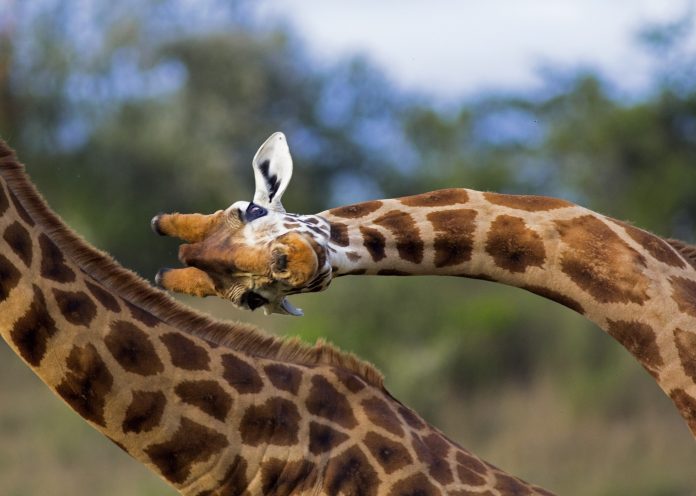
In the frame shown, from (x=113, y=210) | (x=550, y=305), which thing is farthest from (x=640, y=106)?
(x=113, y=210)

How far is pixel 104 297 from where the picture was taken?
3812mm

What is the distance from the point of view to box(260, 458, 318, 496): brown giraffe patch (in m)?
3.86

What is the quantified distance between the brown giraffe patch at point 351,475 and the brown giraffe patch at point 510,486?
374 millimetres

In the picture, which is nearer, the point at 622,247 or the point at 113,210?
the point at 622,247

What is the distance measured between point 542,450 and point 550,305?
336 cm

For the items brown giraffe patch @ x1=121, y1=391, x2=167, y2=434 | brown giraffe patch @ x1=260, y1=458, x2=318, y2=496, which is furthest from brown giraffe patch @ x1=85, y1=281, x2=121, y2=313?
brown giraffe patch @ x1=260, y1=458, x2=318, y2=496

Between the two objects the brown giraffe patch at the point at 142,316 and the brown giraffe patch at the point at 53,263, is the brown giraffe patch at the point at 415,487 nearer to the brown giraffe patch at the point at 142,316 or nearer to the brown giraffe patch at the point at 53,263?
the brown giraffe patch at the point at 142,316

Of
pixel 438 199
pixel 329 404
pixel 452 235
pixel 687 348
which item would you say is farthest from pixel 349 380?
pixel 687 348

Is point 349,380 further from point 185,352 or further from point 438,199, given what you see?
point 438,199

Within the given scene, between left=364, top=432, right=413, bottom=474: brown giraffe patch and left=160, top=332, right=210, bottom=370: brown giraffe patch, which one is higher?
left=160, top=332, right=210, bottom=370: brown giraffe patch

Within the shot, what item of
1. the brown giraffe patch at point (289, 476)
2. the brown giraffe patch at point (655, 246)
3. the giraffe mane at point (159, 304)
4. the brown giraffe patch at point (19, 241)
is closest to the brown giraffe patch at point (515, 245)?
the brown giraffe patch at point (655, 246)

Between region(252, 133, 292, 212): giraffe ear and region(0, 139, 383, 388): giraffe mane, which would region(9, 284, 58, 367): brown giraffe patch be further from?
region(252, 133, 292, 212): giraffe ear

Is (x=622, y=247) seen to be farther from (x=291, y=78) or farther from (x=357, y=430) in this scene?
(x=291, y=78)

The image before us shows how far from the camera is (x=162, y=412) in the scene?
12.4ft
